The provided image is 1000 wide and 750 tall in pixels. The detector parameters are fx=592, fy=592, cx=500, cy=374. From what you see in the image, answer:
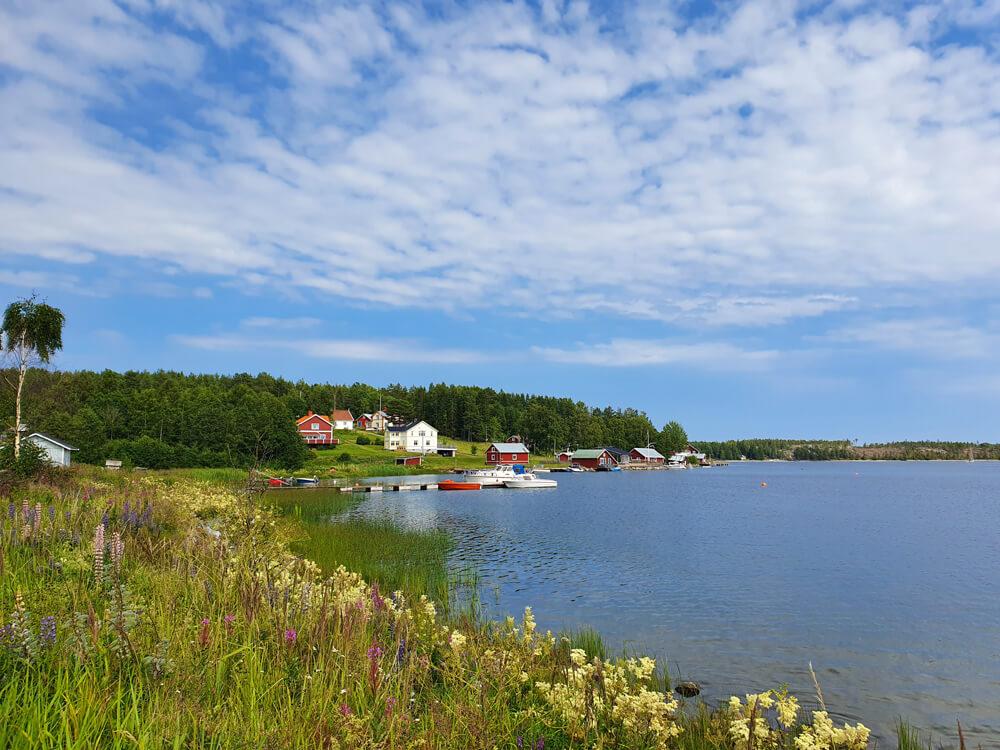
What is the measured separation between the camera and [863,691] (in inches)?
424

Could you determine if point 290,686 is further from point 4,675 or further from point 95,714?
point 4,675

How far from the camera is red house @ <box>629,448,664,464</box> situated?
15050cm

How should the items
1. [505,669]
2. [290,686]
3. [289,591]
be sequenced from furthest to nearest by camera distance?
[289,591]
[505,669]
[290,686]

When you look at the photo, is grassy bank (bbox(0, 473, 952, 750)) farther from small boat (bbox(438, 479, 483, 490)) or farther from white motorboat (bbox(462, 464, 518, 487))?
white motorboat (bbox(462, 464, 518, 487))

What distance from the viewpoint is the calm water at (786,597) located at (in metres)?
11.0

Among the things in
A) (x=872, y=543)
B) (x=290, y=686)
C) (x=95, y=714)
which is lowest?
(x=872, y=543)

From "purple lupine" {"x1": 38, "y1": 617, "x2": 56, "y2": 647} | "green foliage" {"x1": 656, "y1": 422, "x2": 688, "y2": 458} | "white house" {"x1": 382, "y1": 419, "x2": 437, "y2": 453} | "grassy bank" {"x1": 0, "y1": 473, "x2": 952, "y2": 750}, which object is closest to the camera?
"grassy bank" {"x1": 0, "y1": 473, "x2": 952, "y2": 750}

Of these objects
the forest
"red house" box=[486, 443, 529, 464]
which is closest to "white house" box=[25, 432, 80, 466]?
the forest

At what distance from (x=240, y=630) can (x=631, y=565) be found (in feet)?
63.2

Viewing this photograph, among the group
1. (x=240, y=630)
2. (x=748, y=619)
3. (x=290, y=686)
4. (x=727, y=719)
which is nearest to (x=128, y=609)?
(x=240, y=630)

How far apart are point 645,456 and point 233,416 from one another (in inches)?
4114

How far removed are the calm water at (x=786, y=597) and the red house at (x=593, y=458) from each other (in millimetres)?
88529

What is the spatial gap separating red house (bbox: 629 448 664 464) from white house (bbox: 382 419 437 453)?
55892 millimetres

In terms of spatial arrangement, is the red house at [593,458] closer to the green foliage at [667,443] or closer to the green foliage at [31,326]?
the green foliage at [667,443]
